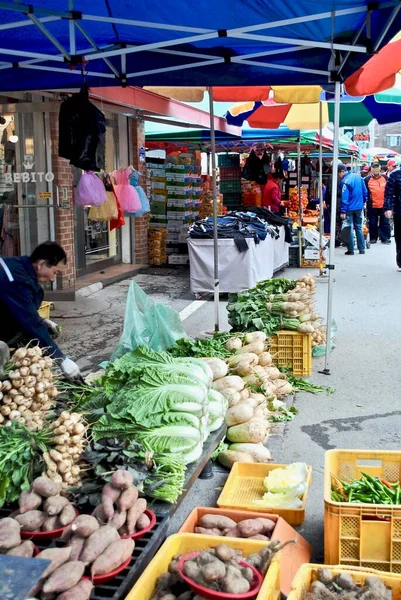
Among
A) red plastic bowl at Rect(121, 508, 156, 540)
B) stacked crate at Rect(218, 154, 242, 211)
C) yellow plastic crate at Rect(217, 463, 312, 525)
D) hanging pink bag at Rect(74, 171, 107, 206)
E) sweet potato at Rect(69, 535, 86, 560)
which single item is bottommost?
yellow plastic crate at Rect(217, 463, 312, 525)

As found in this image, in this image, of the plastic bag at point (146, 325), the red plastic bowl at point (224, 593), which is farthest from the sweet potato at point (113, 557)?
the plastic bag at point (146, 325)

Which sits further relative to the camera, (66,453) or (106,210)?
(106,210)

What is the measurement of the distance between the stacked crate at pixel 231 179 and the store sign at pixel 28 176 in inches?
558

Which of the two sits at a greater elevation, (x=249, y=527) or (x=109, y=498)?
(x=109, y=498)

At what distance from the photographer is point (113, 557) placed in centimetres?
272

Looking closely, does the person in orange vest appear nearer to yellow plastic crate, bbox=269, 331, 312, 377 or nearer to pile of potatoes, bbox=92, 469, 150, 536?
yellow plastic crate, bbox=269, 331, 312, 377

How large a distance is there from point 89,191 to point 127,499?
7494 mm

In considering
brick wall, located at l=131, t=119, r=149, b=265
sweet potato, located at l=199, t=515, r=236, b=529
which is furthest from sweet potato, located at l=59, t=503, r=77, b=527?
brick wall, located at l=131, t=119, r=149, b=265

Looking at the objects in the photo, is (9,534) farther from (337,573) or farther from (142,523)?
(337,573)

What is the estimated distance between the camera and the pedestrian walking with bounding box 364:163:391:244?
21.4 m

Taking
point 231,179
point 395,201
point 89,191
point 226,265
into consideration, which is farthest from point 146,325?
point 231,179

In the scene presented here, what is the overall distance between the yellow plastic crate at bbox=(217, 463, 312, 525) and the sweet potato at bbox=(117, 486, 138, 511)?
0.86 m

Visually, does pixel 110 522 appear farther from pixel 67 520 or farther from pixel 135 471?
pixel 135 471

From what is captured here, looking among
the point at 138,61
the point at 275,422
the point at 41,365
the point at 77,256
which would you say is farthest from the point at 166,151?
the point at 41,365
